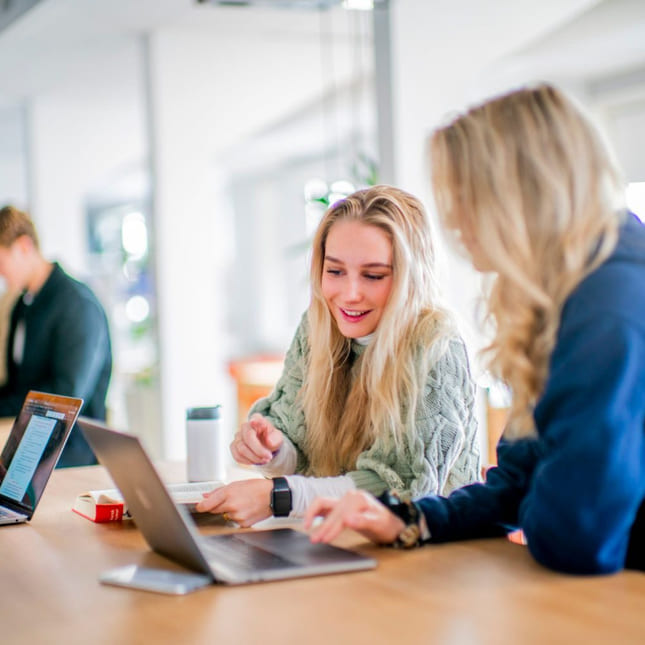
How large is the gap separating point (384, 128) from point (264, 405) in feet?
7.08

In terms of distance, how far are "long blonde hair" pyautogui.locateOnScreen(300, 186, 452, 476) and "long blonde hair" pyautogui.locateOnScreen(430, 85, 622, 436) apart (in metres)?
0.50

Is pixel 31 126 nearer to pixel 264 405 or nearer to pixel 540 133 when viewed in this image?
pixel 264 405

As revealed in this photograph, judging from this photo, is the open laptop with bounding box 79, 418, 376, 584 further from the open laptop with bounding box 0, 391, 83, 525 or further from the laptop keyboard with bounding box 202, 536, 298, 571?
the open laptop with bounding box 0, 391, 83, 525

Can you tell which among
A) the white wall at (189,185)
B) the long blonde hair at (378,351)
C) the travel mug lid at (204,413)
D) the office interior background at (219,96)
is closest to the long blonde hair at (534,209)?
the office interior background at (219,96)

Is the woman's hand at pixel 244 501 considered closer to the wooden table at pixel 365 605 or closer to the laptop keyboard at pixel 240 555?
the laptop keyboard at pixel 240 555

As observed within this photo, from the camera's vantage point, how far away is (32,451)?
6.28 ft

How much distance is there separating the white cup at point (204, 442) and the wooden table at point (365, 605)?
0.68 m

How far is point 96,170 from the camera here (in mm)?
7711

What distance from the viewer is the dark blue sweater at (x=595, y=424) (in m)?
1.18

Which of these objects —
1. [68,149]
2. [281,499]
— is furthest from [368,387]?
[68,149]

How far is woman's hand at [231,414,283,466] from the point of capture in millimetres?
1958

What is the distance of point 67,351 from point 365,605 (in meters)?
2.18

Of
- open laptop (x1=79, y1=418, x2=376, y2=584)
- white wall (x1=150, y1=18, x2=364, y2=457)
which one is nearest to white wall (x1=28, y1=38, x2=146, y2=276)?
white wall (x1=150, y1=18, x2=364, y2=457)

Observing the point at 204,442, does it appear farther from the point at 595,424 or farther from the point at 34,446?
the point at 595,424
